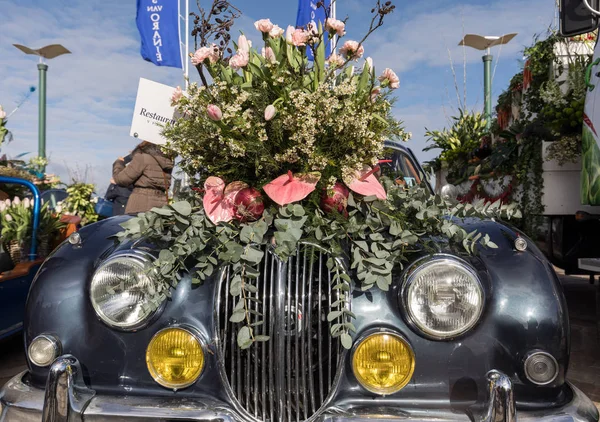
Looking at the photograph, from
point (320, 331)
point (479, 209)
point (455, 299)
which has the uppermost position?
point (479, 209)

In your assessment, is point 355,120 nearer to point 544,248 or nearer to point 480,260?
point 480,260

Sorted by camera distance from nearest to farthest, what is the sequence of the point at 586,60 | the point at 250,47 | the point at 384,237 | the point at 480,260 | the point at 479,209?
the point at 480,260
the point at 384,237
the point at 250,47
the point at 479,209
the point at 586,60

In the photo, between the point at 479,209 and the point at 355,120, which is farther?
the point at 479,209

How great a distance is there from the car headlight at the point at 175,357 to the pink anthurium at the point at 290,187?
1.88 feet

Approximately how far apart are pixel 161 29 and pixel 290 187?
8.95m

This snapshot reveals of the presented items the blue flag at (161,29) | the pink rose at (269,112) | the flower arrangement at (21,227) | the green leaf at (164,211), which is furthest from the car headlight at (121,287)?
the blue flag at (161,29)

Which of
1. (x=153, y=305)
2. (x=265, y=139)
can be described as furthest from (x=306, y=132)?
(x=153, y=305)

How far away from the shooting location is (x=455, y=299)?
64.3 inches

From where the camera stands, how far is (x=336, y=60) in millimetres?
2016

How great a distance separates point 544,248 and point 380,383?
349 centimetres

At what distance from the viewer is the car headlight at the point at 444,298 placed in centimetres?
162

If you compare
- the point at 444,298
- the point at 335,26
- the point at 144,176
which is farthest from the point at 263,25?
the point at 144,176

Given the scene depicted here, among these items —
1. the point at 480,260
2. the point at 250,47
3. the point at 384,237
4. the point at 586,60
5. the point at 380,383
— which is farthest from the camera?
the point at 586,60

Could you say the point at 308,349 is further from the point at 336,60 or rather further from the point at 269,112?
the point at 336,60
